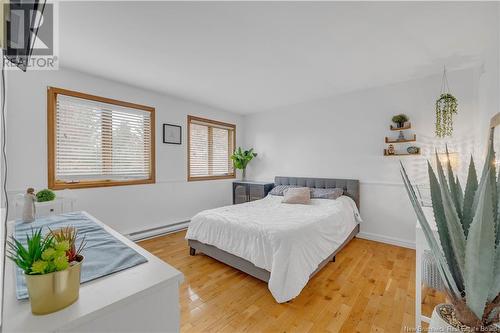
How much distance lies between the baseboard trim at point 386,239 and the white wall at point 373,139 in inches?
0.5

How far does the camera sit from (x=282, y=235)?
1.98m

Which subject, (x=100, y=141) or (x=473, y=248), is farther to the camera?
(x=100, y=141)

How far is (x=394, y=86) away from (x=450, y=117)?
0.92 m

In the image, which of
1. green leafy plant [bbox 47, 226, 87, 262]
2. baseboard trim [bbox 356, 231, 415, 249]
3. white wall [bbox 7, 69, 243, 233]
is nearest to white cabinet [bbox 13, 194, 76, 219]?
white wall [bbox 7, 69, 243, 233]

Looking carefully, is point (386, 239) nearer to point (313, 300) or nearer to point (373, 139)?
point (373, 139)

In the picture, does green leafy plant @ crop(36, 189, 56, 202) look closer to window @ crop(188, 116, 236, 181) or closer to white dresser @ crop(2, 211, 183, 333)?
white dresser @ crop(2, 211, 183, 333)

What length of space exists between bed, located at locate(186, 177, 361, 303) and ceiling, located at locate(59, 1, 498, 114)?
1.87 meters

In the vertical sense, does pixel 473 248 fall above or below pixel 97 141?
below

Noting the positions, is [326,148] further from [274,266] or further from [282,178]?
[274,266]

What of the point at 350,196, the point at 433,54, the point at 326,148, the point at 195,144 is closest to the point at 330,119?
the point at 326,148

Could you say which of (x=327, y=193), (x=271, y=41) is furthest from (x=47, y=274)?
(x=327, y=193)

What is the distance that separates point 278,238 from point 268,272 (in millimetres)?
367

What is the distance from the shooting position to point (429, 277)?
162 cm

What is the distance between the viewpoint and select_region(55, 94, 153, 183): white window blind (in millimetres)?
2828
